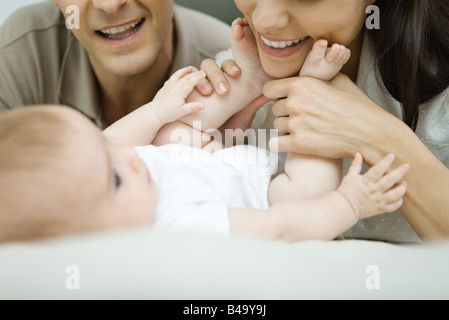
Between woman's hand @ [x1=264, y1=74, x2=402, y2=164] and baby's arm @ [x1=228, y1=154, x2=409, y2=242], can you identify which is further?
woman's hand @ [x1=264, y1=74, x2=402, y2=164]

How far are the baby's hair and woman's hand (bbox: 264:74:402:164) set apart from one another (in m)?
0.45

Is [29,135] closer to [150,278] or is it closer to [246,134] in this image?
[150,278]

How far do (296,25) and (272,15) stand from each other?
2.2 inches

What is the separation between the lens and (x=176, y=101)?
91cm

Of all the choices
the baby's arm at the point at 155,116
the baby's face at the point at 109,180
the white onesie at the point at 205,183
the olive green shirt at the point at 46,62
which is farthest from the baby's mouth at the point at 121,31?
the baby's face at the point at 109,180

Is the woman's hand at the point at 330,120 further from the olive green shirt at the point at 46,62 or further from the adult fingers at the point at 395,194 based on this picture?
the olive green shirt at the point at 46,62

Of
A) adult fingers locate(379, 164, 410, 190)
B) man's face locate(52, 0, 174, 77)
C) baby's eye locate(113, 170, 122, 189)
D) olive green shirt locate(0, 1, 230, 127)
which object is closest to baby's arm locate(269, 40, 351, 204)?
adult fingers locate(379, 164, 410, 190)

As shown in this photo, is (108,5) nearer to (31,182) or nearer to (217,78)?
(217,78)

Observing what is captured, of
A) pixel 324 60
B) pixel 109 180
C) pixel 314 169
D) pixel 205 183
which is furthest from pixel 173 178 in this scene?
pixel 324 60

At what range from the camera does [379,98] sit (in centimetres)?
99

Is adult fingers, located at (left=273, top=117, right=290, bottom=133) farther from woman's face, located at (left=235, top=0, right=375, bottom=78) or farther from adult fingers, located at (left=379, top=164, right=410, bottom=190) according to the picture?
adult fingers, located at (left=379, top=164, right=410, bottom=190)

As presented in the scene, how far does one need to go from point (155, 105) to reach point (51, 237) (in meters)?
0.42

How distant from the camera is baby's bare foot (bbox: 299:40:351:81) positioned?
0.82 m
